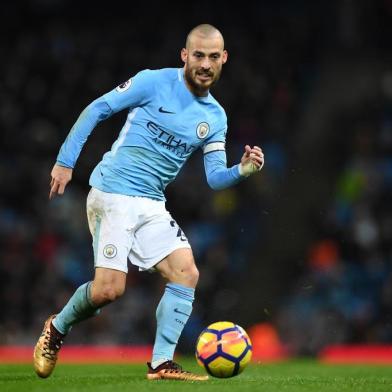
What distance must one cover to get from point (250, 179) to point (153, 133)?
8083mm

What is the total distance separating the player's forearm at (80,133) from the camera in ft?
22.9

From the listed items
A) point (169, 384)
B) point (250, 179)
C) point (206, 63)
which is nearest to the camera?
point (169, 384)

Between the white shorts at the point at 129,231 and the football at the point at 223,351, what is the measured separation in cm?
67

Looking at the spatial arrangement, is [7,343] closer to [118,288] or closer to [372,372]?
[372,372]

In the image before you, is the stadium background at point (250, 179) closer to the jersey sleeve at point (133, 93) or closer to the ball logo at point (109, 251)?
the ball logo at point (109, 251)

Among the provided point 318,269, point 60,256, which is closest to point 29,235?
point 60,256

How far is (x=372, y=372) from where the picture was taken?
8.90m

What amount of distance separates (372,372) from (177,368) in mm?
2534

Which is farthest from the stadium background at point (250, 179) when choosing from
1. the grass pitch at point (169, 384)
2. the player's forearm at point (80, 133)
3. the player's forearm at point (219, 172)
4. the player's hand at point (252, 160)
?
the player's forearm at point (80, 133)

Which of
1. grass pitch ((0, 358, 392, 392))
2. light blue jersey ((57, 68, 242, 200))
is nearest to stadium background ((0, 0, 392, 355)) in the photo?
grass pitch ((0, 358, 392, 392))

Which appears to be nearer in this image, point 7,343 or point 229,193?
point 7,343

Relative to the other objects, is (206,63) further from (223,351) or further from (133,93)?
(223,351)

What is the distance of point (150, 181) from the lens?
7.26 metres

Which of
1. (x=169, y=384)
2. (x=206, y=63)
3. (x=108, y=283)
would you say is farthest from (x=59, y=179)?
(x=169, y=384)
